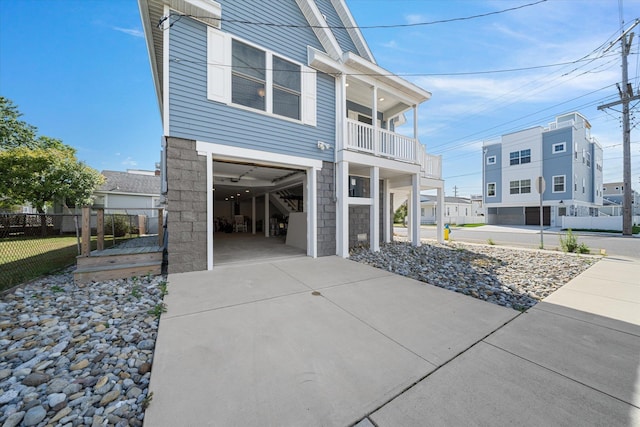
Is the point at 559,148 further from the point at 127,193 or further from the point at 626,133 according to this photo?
the point at 127,193

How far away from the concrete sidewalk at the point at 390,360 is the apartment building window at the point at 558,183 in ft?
77.1

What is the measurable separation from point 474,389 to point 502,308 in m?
2.08

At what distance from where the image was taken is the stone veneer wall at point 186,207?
15.1 feet

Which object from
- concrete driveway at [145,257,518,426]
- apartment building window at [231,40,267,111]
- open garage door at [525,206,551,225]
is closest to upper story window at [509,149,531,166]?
open garage door at [525,206,551,225]

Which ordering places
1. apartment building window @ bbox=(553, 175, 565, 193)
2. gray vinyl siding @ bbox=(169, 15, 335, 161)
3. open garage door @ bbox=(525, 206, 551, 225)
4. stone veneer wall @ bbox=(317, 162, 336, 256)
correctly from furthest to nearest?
open garage door @ bbox=(525, 206, 551, 225), apartment building window @ bbox=(553, 175, 565, 193), stone veneer wall @ bbox=(317, 162, 336, 256), gray vinyl siding @ bbox=(169, 15, 335, 161)

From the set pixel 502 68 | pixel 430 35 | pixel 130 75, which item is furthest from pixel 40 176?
pixel 502 68

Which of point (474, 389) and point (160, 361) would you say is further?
point (160, 361)

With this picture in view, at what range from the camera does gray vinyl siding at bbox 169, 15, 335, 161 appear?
4.73m

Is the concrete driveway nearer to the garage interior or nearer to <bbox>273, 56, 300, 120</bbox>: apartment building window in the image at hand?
the garage interior

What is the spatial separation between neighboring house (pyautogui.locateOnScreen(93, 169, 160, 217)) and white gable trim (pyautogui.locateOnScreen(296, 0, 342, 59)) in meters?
14.2

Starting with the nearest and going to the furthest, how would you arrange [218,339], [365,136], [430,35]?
[218,339]
[430,35]
[365,136]

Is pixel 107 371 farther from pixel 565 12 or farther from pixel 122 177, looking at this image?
pixel 122 177

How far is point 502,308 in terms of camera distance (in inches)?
128

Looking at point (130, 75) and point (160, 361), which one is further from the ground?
point (130, 75)
